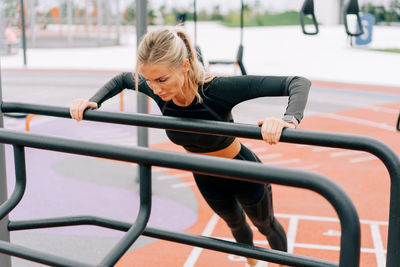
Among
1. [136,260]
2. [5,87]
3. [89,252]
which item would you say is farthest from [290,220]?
[5,87]

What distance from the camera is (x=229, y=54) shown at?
61.9 feet

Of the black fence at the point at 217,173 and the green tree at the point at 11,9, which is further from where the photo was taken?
the green tree at the point at 11,9

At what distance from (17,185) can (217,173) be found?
815 millimetres

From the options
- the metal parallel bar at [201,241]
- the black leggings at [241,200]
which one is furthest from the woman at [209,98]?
the metal parallel bar at [201,241]

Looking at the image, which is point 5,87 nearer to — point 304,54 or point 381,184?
point 381,184

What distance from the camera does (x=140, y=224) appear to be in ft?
4.49

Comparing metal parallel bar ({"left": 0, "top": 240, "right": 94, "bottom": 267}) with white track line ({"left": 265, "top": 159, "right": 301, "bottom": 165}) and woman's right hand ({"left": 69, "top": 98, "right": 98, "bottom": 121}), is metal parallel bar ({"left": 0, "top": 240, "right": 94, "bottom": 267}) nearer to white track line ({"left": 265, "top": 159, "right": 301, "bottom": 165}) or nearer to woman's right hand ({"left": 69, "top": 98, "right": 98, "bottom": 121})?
woman's right hand ({"left": 69, "top": 98, "right": 98, "bottom": 121})

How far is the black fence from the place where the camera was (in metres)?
1.06

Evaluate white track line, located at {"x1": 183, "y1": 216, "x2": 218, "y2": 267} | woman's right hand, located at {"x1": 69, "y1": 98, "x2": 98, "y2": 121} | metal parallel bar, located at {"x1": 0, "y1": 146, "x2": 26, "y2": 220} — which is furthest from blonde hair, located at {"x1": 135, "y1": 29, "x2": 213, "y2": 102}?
white track line, located at {"x1": 183, "y1": 216, "x2": 218, "y2": 267}

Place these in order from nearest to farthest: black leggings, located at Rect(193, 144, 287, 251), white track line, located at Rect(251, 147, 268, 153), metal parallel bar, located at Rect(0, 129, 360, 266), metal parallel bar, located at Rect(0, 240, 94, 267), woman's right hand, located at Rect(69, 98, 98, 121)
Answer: metal parallel bar, located at Rect(0, 129, 360, 266), metal parallel bar, located at Rect(0, 240, 94, 267), woman's right hand, located at Rect(69, 98, 98, 121), black leggings, located at Rect(193, 144, 287, 251), white track line, located at Rect(251, 147, 268, 153)

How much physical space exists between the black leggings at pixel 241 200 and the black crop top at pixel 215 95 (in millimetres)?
173

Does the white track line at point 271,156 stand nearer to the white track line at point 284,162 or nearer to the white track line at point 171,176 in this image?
the white track line at point 284,162

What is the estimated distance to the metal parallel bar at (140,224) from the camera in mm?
1253

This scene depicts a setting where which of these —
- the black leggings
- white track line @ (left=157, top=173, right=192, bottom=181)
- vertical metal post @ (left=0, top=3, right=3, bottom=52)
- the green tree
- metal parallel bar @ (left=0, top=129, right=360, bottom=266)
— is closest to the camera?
metal parallel bar @ (left=0, top=129, right=360, bottom=266)
